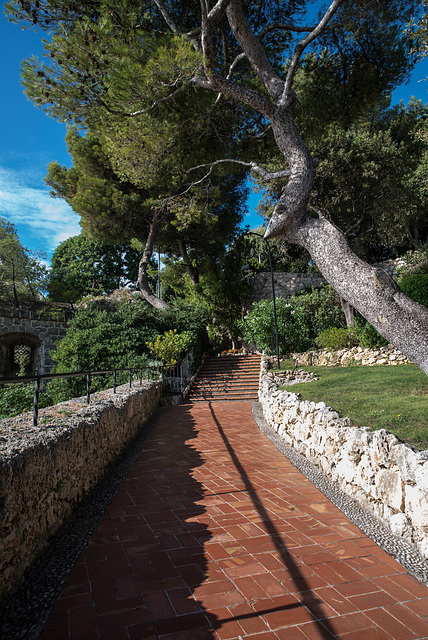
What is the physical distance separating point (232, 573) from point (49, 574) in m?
1.23

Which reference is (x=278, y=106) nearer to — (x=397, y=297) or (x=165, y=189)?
(x=397, y=297)

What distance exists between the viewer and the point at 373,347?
1139 centimetres

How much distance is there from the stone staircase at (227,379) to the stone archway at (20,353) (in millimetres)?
8593

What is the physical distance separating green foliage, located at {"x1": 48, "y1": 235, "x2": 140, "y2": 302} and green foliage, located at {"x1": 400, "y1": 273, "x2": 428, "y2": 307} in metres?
26.3

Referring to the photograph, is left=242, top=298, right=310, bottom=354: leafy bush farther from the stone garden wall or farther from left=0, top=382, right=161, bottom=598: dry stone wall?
left=0, top=382, right=161, bottom=598: dry stone wall

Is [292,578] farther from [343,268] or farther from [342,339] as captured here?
[342,339]

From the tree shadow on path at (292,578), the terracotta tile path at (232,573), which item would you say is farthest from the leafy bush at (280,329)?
the tree shadow on path at (292,578)

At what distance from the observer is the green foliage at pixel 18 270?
26.4m

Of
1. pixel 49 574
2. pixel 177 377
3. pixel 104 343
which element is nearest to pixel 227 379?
pixel 177 377

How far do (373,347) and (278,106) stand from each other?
803 centimetres

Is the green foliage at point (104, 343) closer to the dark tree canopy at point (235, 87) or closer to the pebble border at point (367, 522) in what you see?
the dark tree canopy at point (235, 87)

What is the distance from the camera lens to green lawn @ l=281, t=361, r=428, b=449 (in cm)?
404

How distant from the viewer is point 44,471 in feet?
9.22

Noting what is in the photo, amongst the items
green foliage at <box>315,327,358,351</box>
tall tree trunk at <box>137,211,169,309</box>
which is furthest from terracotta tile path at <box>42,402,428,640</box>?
tall tree trunk at <box>137,211,169,309</box>
